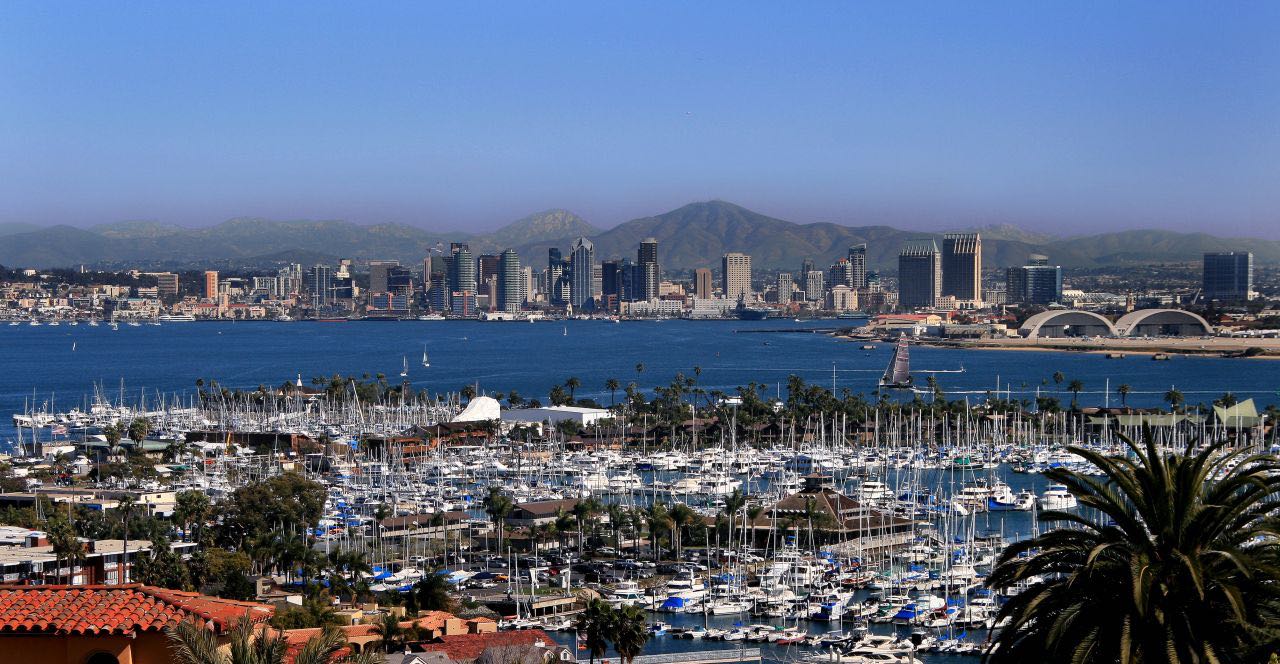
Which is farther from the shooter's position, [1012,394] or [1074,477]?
[1012,394]

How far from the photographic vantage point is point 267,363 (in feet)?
333

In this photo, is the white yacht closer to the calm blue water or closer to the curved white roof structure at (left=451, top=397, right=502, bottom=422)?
the curved white roof structure at (left=451, top=397, right=502, bottom=422)

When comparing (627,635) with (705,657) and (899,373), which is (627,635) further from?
(899,373)

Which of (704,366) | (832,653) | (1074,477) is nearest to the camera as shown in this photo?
(1074,477)

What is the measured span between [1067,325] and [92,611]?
13015cm

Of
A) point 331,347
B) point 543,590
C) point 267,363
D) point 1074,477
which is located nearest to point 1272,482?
point 1074,477

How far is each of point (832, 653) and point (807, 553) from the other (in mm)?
8240

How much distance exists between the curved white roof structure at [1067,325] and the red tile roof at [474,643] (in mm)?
118372

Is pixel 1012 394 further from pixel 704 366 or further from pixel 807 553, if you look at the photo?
pixel 807 553

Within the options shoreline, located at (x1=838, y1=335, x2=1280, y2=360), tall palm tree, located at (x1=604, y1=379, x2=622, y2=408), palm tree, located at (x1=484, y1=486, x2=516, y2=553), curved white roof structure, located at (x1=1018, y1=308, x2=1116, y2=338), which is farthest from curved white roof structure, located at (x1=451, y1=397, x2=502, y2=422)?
curved white roof structure, located at (x1=1018, y1=308, x2=1116, y2=338)

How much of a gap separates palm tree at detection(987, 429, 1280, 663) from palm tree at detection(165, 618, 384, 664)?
10.5ft

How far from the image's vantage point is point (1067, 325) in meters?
130

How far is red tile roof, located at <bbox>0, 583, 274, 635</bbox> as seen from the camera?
549 centimetres

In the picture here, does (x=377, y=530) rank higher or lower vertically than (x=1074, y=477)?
lower
